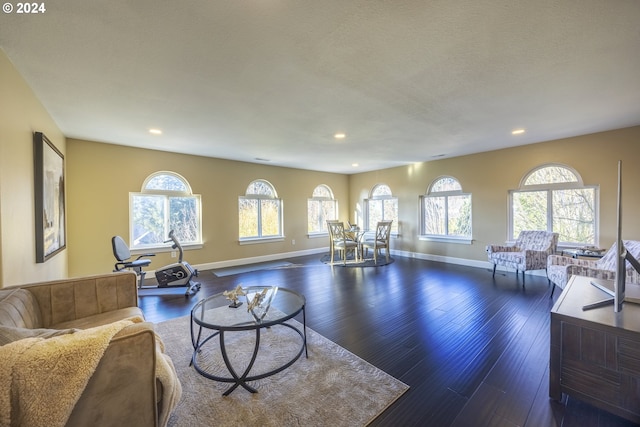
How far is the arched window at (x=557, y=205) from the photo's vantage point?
4.27 m

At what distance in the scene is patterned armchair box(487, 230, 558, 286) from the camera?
410 centimetres

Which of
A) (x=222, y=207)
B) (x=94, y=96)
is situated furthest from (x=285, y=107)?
(x=222, y=207)

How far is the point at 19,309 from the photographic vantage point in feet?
5.18

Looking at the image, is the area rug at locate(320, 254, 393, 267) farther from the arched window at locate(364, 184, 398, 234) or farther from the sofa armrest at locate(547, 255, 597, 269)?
the sofa armrest at locate(547, 255, 597, 269)

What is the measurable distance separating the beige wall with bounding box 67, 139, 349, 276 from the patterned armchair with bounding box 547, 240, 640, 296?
17.6 ft

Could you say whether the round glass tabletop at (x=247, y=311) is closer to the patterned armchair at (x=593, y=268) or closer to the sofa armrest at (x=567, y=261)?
the patterned armchair at (x=593, y=268)

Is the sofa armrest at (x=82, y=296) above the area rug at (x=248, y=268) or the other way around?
above

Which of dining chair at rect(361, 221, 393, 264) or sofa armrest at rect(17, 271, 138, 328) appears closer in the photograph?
sofa armrest at rect(17, 271, 138, 328)

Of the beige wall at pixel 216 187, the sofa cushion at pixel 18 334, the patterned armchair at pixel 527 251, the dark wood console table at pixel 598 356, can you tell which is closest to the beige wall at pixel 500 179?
the beige wall at pixel 216 187

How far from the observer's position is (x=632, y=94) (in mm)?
2699

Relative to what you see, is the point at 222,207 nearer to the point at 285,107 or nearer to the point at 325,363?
the point at 285,107

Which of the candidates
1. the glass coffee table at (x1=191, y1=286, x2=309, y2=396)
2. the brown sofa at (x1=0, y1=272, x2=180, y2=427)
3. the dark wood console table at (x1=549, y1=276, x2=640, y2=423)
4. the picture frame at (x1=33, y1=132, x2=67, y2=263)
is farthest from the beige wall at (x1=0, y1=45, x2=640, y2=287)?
the dark wood console table at (x1=549, y1=276, x2=640, y2=423)

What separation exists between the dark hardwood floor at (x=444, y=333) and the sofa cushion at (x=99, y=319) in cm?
100

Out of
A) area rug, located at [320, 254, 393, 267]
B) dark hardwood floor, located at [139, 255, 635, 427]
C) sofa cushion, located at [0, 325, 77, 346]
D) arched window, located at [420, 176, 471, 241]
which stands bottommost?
dark hardwood floor, located at [139, 255, 635, 427]
